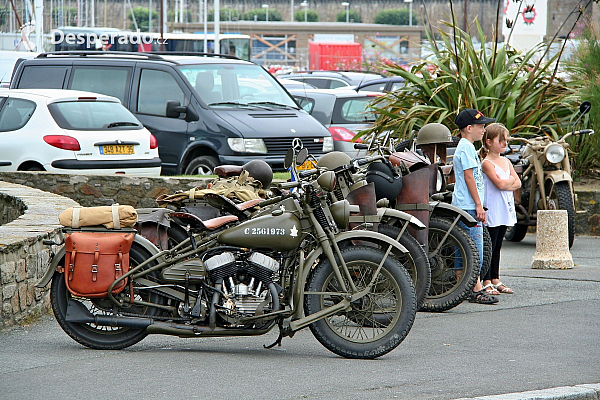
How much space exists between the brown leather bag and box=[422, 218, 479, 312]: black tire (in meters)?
2.56

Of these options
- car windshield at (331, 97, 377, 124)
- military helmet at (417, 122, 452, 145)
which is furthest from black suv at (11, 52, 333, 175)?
military helmet at (417, 122, 452, 145)

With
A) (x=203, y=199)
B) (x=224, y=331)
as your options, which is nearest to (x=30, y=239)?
(x=203, y=199)

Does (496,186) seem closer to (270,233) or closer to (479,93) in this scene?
(270,233)

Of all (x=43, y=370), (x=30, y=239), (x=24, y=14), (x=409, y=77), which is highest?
(x=24, y=14)

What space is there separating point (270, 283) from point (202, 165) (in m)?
7.39

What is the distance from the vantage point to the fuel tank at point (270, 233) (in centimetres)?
589

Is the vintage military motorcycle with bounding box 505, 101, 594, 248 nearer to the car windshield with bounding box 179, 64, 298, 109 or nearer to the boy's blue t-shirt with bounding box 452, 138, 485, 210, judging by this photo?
the boy's blue t-shirt with bounding box 452, 138, 485, 210

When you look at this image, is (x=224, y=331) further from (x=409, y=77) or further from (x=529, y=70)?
(x=529, y=70)

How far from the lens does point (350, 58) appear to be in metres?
48.3

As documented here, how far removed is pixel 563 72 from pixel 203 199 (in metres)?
8.13

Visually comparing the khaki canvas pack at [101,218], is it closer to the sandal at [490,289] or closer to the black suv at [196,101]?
the sandal at [490,289]

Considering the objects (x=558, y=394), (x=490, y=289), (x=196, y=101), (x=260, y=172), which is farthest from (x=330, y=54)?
(x=558, y=394)

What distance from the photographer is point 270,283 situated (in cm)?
592

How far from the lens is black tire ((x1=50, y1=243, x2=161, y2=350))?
6.03m
